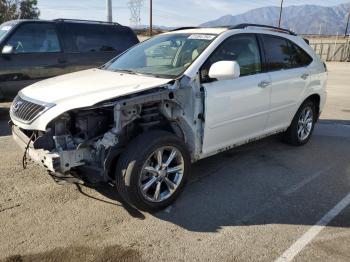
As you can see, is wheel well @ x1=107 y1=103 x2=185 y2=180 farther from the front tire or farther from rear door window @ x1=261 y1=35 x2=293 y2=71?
rear door window @ x1=261 y1=35 x2=293 y2=71

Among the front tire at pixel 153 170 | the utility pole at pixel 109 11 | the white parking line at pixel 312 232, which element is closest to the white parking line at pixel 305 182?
the white parking line at pixel 312 232

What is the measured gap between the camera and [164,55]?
479 centimetres

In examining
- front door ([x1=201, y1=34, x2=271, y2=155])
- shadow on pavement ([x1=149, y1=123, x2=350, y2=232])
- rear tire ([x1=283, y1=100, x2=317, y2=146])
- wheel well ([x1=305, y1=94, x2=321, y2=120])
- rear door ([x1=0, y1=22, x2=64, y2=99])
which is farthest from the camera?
rear door ([x1=0, y1=22, x2=64, y2=99])

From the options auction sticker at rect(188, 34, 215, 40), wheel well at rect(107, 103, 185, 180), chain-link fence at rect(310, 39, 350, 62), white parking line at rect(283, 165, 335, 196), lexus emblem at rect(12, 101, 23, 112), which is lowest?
chain-link fence at rect(310, 39, 350, 62)

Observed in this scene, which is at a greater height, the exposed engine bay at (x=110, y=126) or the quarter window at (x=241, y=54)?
the quarter window at (x=241, y=54)

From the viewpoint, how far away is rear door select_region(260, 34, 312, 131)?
204 inches

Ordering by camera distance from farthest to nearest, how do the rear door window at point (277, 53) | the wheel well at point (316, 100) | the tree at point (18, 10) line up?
the tree at point (18, 10), the wheel well at point (316, 100), the rear door window at point (277, 53)

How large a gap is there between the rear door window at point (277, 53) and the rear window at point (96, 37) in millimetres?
4548

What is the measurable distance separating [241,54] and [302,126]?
2024 millimetres

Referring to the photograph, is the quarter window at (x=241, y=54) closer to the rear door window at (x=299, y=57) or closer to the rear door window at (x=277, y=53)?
the rear door window at (x=277, y=53)

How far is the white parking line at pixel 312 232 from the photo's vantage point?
3264mm

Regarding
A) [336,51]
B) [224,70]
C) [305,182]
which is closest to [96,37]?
[224,70]

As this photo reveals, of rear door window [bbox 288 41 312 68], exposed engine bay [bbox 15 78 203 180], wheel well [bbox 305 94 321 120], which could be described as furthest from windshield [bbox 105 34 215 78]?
wheel well [bbox 305 94 321 120]

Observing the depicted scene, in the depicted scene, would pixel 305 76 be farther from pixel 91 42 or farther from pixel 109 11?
pixel 109 11
